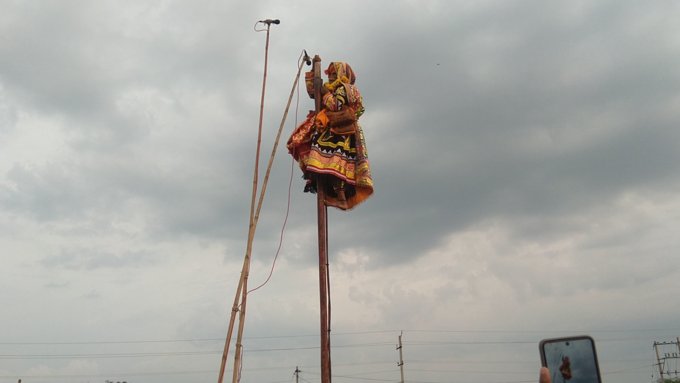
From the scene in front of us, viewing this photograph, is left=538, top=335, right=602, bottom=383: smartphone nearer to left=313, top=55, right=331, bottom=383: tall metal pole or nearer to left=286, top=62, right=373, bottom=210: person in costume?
left=313, top=55, right=331, bottom=383: tall metal pole

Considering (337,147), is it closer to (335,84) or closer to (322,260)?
(335,84)

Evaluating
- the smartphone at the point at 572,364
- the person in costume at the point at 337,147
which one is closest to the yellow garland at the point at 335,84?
the person in costume at the point at 337,147

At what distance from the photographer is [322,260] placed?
275 inches

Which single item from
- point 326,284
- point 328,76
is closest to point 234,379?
point 326,284

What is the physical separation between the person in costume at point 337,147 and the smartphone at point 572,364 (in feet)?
16.7

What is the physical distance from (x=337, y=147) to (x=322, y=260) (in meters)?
1.76

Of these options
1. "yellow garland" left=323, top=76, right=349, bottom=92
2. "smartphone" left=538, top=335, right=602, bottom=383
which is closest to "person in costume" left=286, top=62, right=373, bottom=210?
"yellow garland" left=323, top=76, right=349, bottom=92

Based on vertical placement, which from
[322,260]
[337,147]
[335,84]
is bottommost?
[322,260]

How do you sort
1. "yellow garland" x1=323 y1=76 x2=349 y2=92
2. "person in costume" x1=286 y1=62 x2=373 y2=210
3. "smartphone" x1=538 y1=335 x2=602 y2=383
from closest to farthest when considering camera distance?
"smartphone" x1=538 y1=335 x2=602 y2=383
"person in costume" x1=286 y1=62 x2=373 y2=210
"yellow garland" x1=323 y1=76 x2=349 y2=92

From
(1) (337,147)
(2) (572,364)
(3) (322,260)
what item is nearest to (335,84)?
(1) (337,147)

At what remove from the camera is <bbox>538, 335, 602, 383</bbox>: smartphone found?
2.55m

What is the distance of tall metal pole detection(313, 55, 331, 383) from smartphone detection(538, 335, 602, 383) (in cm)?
424

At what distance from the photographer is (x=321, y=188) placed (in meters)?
7.48

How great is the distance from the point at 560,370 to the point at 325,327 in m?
4.42
